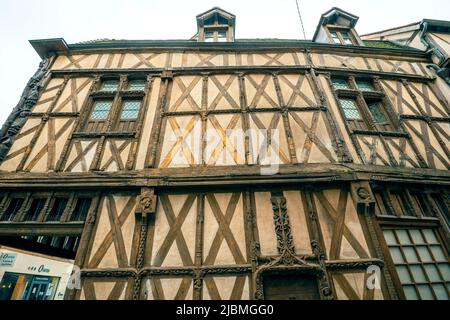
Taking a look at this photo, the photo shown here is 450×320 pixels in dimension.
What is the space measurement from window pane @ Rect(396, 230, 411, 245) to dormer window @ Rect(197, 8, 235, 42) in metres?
7.88

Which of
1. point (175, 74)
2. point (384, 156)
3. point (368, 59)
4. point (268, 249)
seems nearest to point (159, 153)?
point (175, 74)

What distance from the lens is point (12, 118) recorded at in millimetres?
6094

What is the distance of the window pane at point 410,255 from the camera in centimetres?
491

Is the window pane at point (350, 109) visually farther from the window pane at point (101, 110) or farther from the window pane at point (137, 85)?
the window pane at point (101, 110)

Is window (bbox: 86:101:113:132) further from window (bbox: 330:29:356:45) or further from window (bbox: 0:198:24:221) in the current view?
window (bbox: 330:29:356:45)

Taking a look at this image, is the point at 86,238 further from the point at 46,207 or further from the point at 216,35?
the point at 216,35

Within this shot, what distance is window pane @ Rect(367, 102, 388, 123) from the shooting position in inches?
270

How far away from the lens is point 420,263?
487 cm

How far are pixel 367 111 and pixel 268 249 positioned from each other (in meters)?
4.89

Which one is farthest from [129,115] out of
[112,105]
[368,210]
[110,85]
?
[368,210]

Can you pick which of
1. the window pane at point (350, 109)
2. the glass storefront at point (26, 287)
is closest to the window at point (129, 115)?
the glass storefront at point (26, 287)

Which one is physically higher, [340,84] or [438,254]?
[340,84]

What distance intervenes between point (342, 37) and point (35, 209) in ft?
36.6

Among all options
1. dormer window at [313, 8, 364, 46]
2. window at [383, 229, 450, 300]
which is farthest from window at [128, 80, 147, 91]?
window at [383, 229, 450, 300]
